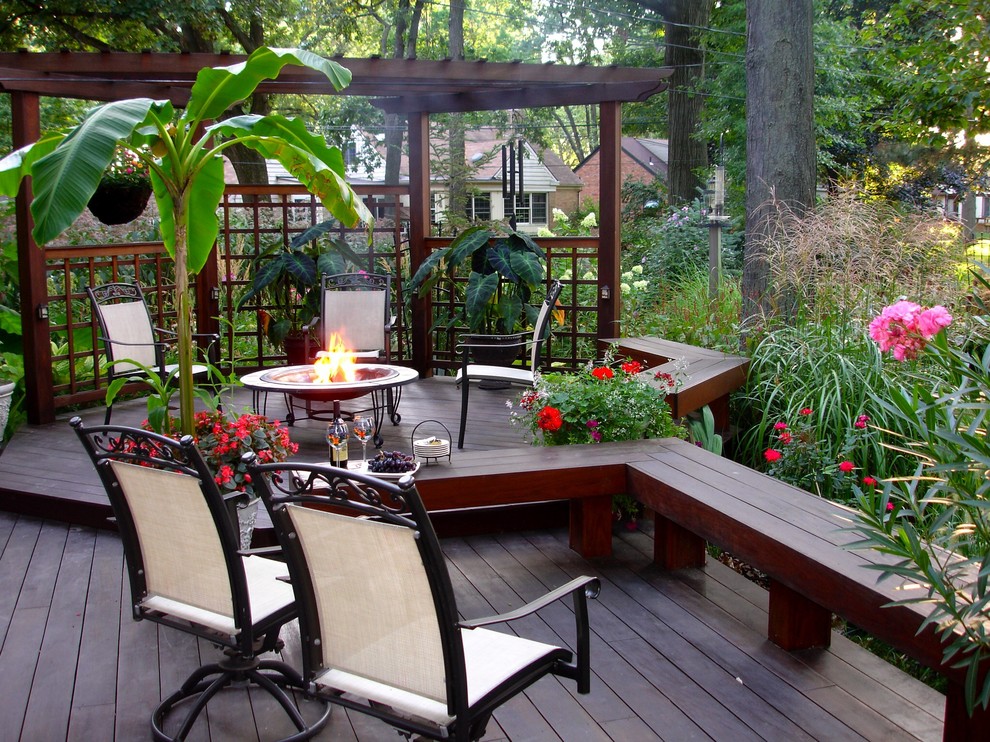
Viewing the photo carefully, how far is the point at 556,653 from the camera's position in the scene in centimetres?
231

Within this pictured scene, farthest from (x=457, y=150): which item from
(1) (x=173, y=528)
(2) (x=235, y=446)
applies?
(1) (x=173, y=528)

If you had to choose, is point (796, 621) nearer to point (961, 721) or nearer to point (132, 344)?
point (961, 721)

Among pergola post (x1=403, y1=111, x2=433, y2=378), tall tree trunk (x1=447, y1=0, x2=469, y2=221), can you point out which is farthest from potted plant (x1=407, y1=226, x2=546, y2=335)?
tall tree trunk (x1=447, y1=0, x2=469, y2=221)

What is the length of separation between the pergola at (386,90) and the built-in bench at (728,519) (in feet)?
8.88

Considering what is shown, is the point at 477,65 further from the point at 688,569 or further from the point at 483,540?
the point at 688,569

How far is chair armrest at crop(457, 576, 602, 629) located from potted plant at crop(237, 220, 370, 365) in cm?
512

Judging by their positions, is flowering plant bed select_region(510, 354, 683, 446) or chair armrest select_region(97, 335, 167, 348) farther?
chair armrest select_region(97, 335, 167, 348)

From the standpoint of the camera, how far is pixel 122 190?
620 centimetres

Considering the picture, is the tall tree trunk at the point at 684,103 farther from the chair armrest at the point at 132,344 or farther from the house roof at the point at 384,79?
the chair armrest at the point at 132,344

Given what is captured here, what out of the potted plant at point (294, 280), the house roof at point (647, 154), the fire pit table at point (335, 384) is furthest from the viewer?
the house roof at point (647, 154)

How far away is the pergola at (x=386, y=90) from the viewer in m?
5.59

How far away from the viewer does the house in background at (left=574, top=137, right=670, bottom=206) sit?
2920cm

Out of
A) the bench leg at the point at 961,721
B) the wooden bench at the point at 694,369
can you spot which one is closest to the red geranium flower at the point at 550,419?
the wooden bench at the point at 694,369

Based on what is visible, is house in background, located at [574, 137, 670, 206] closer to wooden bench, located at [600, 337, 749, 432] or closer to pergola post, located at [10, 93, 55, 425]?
wooden bench, located at [600, 337, 749, 432]
